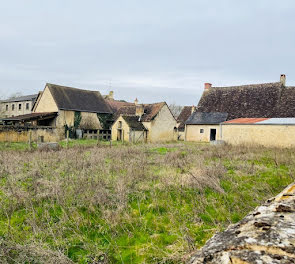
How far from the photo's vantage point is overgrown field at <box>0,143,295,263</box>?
380 cm

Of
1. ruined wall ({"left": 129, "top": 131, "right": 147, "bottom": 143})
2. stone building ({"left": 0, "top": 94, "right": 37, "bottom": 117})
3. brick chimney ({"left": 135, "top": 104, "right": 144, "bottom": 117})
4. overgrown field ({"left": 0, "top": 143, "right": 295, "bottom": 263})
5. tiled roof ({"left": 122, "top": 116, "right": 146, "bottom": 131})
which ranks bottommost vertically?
overgrown field ({"left": 0, "top": 143, "right": 295, "bottom": 263})

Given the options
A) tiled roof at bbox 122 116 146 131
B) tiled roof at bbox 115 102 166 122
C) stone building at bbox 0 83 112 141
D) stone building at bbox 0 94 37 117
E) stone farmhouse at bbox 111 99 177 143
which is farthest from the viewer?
stone building at bbox 0 94 37 117

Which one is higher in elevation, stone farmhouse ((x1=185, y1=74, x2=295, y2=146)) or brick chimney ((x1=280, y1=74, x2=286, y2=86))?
brick chimney ((x1=280, y1=74, x2=286, y2=86))

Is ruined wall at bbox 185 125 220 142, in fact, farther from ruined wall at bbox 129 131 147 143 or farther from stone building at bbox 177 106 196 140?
stone building at bbox 177 106 196 140

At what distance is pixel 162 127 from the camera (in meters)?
31.8

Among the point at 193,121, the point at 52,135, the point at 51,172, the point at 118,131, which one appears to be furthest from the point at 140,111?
the point at 51,172

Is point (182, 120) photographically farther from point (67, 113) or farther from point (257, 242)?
point (257, 242)

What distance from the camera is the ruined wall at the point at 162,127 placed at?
30.7 metres

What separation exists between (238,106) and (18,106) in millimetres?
37792

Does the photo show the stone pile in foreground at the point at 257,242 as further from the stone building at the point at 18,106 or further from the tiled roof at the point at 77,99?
the stone building at the point at 18,106

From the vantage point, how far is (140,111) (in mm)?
32219

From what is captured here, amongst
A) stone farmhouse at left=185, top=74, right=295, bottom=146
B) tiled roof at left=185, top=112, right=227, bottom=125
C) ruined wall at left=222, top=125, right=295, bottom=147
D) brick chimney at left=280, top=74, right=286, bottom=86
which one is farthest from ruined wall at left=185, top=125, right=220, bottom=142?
brick chimney at left=280, top=74, right=286, bottom=86

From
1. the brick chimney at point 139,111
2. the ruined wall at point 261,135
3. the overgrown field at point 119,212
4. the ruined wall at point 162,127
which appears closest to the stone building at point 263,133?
the ruined wall at point 261,135

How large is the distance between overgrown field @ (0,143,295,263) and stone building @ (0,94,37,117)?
1501 inches
